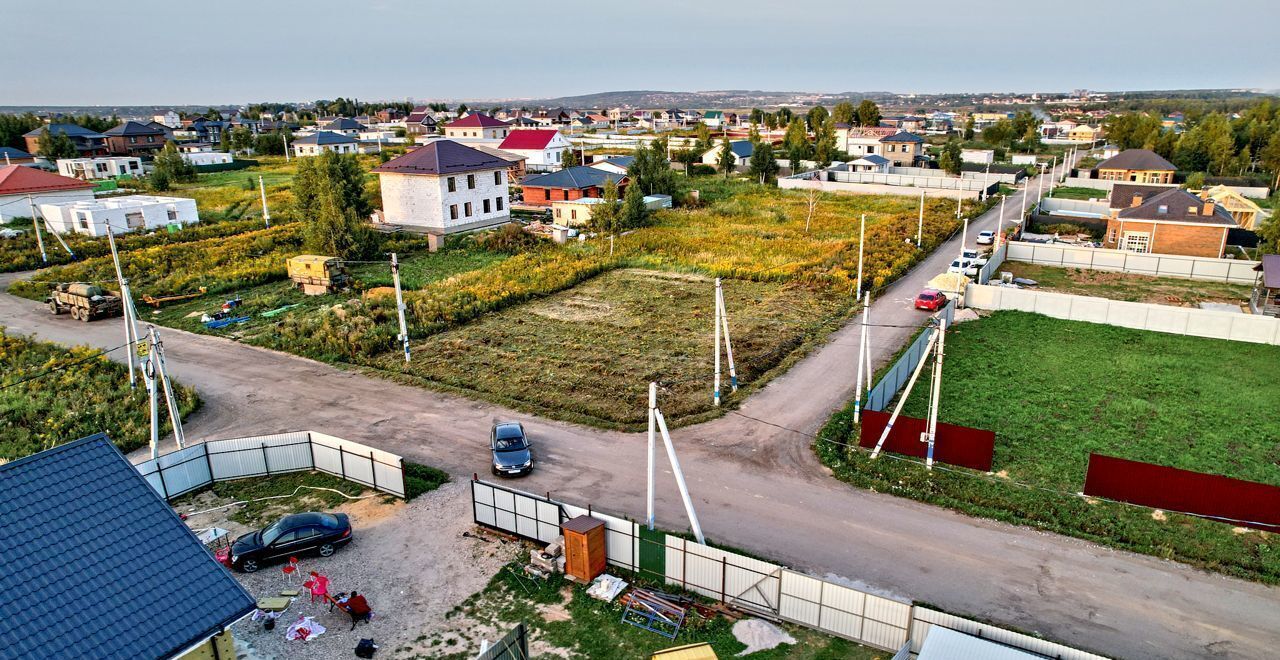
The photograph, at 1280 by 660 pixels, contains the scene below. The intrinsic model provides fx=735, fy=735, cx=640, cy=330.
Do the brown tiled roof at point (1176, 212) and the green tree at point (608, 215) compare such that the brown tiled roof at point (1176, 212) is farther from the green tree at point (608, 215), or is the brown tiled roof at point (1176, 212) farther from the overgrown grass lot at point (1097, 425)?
the green tree at point (608, 215)

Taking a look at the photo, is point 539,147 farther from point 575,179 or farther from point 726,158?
point 575,179

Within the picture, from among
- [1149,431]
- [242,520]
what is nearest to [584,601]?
[242,520]

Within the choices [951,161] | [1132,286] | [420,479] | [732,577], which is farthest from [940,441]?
[951,161]

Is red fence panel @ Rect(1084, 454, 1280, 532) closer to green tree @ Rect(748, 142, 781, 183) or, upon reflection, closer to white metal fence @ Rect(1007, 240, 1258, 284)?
white metal fence @ Rect(1007, 240, 1258, 284)

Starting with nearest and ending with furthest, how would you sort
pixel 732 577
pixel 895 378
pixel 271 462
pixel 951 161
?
pixel 732 577
pixel 271 462
pixel 895 378
pixel 951 161

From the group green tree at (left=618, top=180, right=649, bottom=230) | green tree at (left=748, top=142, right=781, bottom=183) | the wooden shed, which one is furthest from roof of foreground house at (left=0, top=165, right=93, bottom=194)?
the wooden shed

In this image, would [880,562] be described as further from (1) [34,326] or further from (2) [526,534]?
(1) [34,326]

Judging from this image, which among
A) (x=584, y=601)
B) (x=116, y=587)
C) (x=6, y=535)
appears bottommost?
(x=584, y=601)
